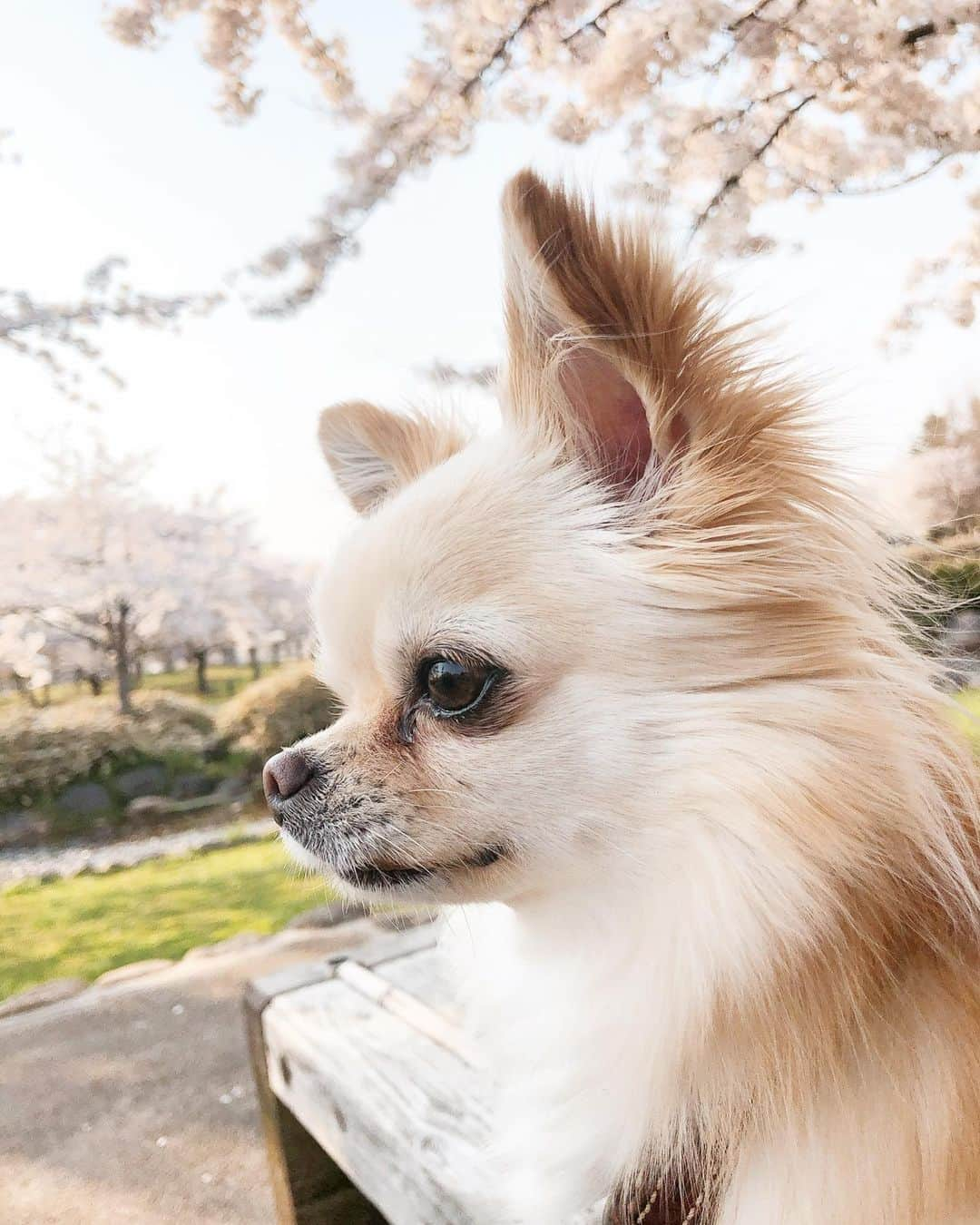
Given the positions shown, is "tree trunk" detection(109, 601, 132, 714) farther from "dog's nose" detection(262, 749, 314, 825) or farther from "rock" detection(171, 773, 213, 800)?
"dog's nose" detection(262, 749, 314, 825)

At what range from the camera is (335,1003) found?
1.03 m

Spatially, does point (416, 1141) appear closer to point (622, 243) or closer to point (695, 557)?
point (695, 557)

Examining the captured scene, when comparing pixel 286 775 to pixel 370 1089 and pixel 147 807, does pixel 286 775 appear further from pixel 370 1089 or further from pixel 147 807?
pixel 147 807

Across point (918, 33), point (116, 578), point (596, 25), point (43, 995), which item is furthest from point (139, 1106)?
point (918, 33)

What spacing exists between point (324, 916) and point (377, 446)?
195 centimetres

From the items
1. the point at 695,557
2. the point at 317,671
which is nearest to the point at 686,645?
the point at 695,557

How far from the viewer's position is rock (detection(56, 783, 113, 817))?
2.31m

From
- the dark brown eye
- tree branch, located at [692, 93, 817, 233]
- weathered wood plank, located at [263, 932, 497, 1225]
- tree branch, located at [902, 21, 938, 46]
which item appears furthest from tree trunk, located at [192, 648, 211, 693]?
tree branch, located at [902, 21, 938, 46]

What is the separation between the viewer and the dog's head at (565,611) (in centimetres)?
57

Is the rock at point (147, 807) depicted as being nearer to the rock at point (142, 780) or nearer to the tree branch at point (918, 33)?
the rock at point (142, 780)

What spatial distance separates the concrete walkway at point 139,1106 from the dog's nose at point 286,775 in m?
1.24

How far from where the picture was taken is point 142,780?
2.44 m

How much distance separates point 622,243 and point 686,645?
271mm

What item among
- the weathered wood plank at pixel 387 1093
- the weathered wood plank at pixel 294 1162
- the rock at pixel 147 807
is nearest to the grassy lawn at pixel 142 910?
the rock at pixel 147 807
